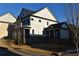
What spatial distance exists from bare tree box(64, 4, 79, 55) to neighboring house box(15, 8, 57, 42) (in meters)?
0.28

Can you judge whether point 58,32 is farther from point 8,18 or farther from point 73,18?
point 8,18

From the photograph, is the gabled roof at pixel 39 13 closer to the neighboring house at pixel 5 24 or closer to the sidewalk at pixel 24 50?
the neighboring house at pixel 5 24

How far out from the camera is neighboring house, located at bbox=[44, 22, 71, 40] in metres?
7.62

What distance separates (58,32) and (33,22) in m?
0.53

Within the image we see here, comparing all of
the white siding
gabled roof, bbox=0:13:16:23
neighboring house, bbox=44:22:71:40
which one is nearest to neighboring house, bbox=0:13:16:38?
gabled roof, bbox=0:13:16:23

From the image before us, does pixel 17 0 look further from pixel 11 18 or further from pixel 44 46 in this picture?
pixel 44 46

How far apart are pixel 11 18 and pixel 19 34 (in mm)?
355

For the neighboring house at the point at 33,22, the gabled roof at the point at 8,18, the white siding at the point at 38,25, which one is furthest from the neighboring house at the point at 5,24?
the white siding at the point at 38,25

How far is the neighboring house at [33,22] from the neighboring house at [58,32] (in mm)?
83

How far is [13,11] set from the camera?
7.61 meters

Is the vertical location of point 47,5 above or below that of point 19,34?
above

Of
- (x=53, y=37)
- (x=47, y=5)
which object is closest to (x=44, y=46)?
(x=53, y=37)

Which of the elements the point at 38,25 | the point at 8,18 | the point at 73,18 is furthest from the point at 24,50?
the point at 73,18

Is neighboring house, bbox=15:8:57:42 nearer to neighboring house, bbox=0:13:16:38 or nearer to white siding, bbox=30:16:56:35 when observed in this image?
white siding, bbox=30:16:56:35
